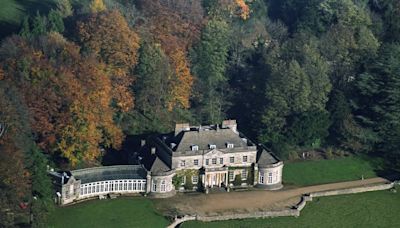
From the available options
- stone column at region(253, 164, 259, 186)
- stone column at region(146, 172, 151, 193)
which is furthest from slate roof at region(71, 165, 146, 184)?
stone column at region(253, 164, 259, 186)

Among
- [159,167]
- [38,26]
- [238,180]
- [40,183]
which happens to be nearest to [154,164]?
[159,167]

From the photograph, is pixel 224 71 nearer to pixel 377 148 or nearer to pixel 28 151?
pixel 377 148

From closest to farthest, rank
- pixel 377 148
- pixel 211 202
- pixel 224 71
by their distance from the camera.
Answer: pixel 211 202 → pixel 377 148 → pixel 224 71

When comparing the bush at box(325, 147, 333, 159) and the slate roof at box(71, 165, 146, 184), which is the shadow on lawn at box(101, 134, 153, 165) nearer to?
the slate roof at box(71, 165, 146, 184)

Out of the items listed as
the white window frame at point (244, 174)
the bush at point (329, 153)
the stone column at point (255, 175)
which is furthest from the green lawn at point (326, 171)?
the white window frame at point (244, 174)

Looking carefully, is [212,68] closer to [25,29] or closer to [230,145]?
[230,145]

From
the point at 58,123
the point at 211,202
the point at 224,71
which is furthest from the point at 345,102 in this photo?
the point at 58,123
